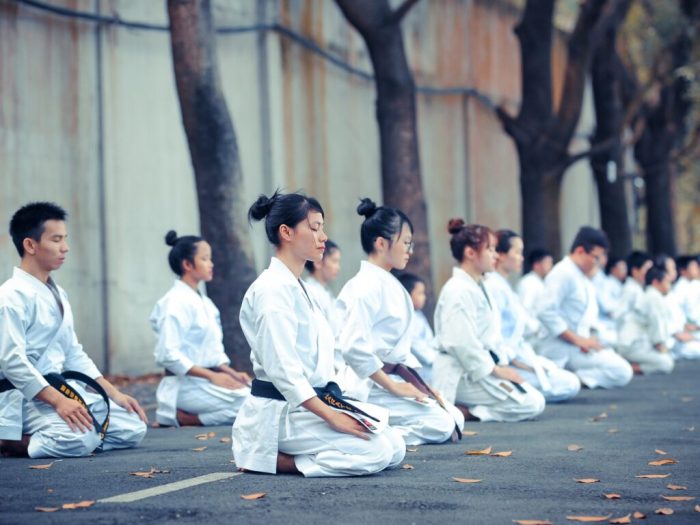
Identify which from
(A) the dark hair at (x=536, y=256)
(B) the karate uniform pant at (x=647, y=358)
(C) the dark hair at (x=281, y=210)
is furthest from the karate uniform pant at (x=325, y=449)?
(B) the karate uniform pant at (x=647, y=358)

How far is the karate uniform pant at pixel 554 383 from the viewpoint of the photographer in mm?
11266

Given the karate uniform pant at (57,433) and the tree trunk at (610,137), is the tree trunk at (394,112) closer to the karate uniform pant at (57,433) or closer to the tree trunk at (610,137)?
the karate uniform pant at (57,433)

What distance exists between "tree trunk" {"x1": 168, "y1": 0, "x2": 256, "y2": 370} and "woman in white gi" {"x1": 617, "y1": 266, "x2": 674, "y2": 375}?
5716 millimetres

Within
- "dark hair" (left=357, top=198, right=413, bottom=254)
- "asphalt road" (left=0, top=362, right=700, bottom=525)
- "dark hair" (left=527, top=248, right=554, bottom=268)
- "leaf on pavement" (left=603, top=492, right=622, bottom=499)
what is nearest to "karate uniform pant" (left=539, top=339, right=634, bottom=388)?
"dark hair" (left=527, top=248, right=554, bottom=268)

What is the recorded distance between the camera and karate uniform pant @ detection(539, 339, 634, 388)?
42.9 ft

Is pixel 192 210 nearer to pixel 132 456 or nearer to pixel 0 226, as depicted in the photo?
pixel 0 226

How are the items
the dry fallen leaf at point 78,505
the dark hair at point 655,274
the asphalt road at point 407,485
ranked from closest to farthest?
the asphalt road at point 407,485, the dry fallen leaf at point 78,505, the dark hair at point 655,274

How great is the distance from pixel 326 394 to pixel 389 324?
164 centimetres

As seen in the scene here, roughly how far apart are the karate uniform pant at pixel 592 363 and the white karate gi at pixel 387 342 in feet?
15.9

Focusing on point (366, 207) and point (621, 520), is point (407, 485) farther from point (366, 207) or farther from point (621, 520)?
point (366, 207)

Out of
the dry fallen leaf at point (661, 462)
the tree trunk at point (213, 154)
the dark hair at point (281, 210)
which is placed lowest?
the dry fallen leaf at point (661, 462)

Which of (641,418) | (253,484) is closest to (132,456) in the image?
(253,484)

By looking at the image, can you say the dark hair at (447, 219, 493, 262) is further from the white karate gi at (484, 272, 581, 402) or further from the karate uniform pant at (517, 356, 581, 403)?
the karate uniform pant at (517, 356, 581, 403)

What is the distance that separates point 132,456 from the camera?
25.3 feet
